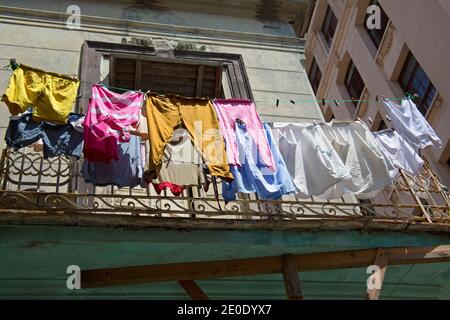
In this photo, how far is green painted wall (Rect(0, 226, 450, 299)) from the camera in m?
6.93

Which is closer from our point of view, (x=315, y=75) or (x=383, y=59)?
(x=383, y=59)

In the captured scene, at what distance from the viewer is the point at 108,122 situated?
25.3ft

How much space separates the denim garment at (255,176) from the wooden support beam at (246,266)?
35.6 inches

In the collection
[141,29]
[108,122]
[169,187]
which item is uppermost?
[141,29]

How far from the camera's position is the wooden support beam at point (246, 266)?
7121 mm

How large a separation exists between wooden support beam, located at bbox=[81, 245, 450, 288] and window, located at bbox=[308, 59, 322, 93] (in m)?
19.5

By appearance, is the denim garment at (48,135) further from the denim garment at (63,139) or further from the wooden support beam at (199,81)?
the wooden support beam at (199,81)

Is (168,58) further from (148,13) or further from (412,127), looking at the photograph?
(412,127)

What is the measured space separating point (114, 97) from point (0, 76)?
10.8 feet

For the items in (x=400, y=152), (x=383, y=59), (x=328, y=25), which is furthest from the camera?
(x=328, y=25)

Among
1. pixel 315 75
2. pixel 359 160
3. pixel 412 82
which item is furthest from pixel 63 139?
pixel 315 75

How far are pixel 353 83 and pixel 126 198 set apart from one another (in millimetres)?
17611
